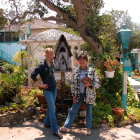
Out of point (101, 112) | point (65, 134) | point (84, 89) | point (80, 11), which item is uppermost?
point (80, 11)

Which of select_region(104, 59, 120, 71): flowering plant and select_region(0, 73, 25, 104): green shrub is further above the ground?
select_region(104, 59, 120, 71): flowering plant

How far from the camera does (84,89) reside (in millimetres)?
5121

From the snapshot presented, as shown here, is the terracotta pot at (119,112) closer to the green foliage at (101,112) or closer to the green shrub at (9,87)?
the green foliage at (101,112)

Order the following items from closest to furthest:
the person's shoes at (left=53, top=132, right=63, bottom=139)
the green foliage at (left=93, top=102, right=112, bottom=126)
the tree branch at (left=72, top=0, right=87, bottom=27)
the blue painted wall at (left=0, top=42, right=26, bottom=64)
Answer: the person's shoes at (left=53, top=132, right=63, bottom=139) → the green foliage at (left=93, top=102, right=112, bottom=126) → the tree branch at (left=72, top=0, right=87, bottom=27) → the blue painted wall at (left=0, top=42, right=26, bottom=64)

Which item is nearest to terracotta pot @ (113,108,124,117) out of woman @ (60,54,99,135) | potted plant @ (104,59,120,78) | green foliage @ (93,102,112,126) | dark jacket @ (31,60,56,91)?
green foliage @ (93,102,112,126)

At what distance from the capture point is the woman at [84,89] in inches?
198

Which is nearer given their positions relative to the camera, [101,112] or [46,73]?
[46,73]

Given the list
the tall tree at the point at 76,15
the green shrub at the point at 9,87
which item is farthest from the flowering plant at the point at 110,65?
the green shrub at the point at 9,87

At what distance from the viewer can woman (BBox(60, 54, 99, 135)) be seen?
503 centimetres

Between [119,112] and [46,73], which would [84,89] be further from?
[119,112]

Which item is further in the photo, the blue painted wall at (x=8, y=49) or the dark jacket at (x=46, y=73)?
the blue painted wall at (x=8, y=49)

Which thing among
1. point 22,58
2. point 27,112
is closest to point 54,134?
point 27,112

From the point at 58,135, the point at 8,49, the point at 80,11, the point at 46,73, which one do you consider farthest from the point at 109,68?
the point at 8,49

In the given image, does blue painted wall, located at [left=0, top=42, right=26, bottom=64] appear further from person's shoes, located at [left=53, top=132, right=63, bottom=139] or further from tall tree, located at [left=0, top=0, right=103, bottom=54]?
person's shoes, located at [left=53, top=132, right=63, bottom=139]
